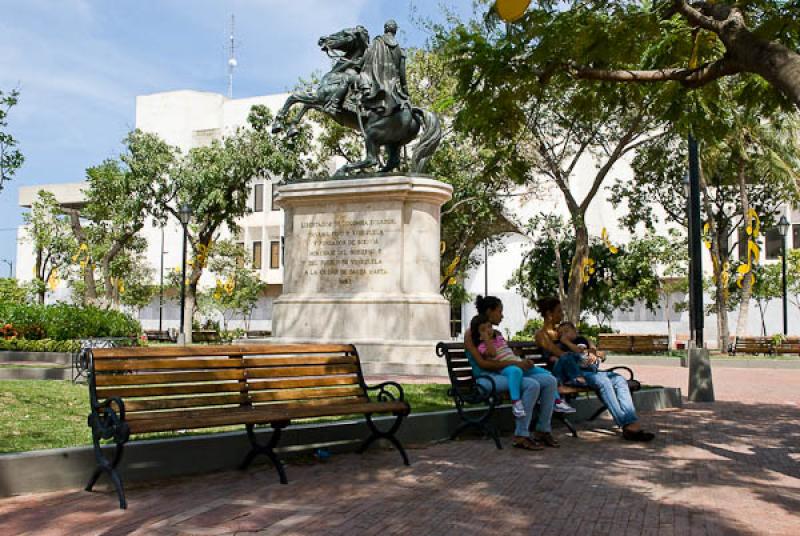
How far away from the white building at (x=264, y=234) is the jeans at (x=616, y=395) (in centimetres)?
3891

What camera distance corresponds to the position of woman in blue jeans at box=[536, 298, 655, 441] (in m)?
9.36

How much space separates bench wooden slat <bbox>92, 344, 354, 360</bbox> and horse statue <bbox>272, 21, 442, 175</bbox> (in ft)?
31.5

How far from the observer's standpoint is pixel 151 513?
5660 millimetres

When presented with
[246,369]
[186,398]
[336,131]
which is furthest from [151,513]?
[336,131]

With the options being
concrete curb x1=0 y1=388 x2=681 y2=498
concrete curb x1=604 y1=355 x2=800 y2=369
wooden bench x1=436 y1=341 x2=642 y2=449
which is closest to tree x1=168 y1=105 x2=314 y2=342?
concrete curb x1=604 y1=355 x2=800 y2=369

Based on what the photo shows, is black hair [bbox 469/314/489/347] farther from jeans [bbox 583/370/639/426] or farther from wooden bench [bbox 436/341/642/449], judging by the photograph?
jeans [bbox 583/370/639/426]

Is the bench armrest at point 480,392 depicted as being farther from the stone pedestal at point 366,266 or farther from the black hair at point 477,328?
the stone pedestal at point 366,266

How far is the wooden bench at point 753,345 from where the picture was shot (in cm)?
3036

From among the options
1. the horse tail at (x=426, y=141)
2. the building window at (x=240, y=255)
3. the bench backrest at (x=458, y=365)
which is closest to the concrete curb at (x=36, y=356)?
the horse tail at (x=426, y=141)

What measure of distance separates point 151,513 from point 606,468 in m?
4.06

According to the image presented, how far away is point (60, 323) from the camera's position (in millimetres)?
21797

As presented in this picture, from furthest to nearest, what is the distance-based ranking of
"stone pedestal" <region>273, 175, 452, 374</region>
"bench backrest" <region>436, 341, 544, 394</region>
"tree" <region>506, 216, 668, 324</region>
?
"tree" <region>506, 216, 668, 324</region>
"stone pedestal" <region>273, 175, 452, 374</region>
"bench backrest" <region>436, 341, 544, 394</region>

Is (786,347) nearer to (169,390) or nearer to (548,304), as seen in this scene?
(548,304)

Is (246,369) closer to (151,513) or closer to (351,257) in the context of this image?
(151,513)
